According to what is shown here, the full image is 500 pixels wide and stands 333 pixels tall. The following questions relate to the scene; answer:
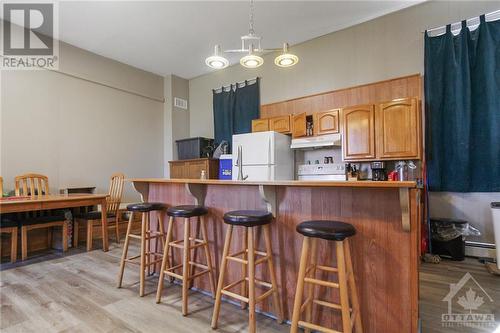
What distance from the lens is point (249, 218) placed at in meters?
1.68

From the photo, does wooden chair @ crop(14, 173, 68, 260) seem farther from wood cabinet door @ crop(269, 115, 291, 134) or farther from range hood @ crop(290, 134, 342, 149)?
range hood @ crop(290, 134, 342, 149)

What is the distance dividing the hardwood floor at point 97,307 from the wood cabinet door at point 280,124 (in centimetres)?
299

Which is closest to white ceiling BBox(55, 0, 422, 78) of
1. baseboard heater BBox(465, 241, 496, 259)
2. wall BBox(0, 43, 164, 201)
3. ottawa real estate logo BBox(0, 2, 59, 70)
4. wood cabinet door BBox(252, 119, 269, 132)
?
ottawa real estate logo BBox(0, 2, 59, 70)

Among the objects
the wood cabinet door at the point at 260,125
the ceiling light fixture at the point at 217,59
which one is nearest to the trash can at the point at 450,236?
the wood cabinet door at the point at 260,125

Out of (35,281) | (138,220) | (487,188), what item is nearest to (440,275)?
(487,188)

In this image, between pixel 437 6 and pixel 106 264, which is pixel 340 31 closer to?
pixel 437 6

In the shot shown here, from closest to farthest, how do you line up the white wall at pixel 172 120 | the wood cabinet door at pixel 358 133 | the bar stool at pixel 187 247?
the bar stool at pixel 187 247
the wood cabinet door at pixel 358 133
the white wall at pixel 172 120

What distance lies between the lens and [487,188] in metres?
3.11

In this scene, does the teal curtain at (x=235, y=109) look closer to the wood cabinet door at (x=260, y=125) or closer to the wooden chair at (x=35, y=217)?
the wood cabinet door at (x=260, y=125)

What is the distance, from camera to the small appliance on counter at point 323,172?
4.02 meters

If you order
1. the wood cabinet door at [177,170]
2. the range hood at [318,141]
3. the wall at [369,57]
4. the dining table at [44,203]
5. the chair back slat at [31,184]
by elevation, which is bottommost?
the dining table at [44,203]

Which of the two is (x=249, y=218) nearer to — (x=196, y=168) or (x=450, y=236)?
(x=450, y=236)

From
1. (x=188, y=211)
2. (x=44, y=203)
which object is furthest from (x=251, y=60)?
(x=44, y=203)

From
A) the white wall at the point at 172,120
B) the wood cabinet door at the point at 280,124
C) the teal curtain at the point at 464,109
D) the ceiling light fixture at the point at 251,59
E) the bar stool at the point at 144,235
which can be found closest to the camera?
the bar stool at the point at 144,235
